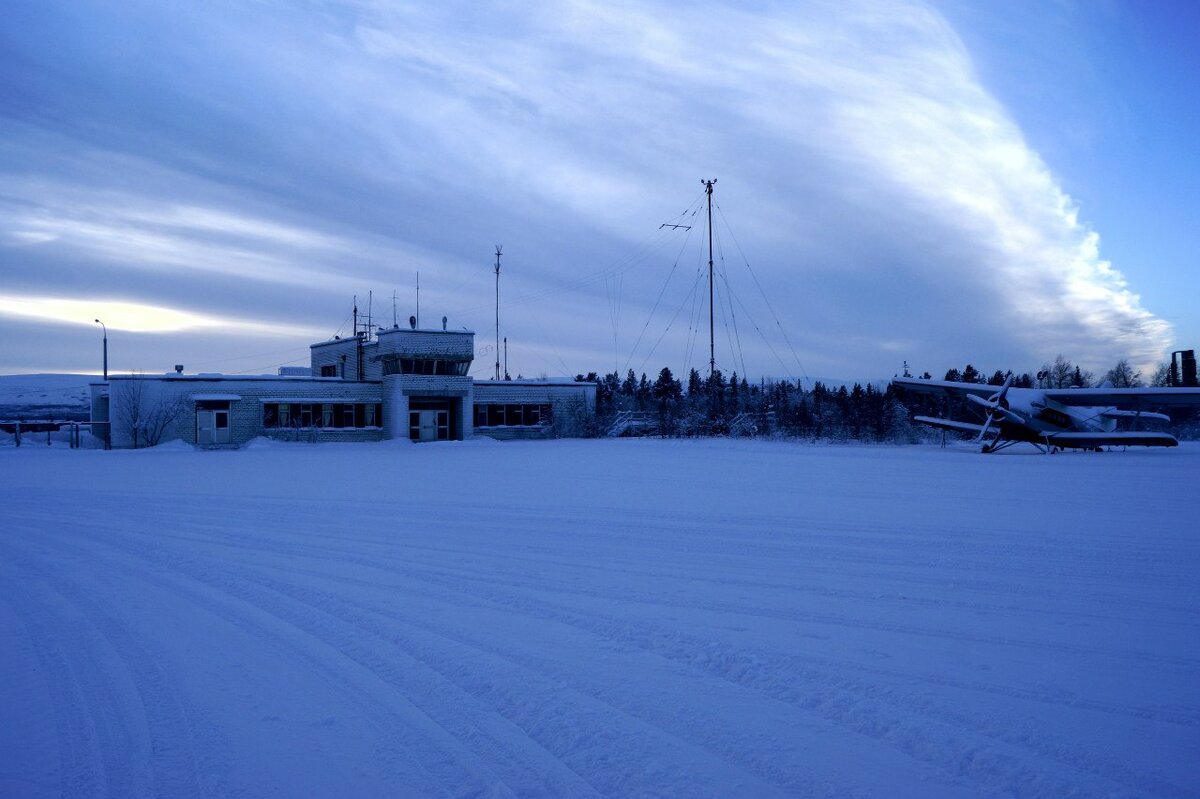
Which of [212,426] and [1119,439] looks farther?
[212,426]

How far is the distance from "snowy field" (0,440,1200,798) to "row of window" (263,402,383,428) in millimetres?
29473

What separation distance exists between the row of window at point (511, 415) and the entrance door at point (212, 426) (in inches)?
513

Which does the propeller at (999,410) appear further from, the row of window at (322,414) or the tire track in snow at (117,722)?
the row of window at (322,414)

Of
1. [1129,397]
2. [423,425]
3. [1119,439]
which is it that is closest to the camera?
[1119,439]

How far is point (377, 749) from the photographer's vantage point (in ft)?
11.8

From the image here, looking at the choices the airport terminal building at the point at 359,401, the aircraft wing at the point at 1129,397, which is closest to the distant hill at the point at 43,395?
the airport terminal building at the point at 359,401

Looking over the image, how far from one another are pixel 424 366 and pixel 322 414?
563 centimetres

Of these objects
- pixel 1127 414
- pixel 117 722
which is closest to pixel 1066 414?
pixel 1127 414

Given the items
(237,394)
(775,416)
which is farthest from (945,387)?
(237,394)

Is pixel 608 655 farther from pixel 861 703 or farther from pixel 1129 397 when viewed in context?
pixel 1129 397

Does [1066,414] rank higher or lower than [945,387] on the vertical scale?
lower

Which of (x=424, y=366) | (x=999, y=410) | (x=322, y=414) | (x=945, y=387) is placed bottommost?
(x=999, y=410)

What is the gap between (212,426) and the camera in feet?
124

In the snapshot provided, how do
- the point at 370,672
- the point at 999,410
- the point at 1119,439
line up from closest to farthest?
the point at 370,672 < the point at 1119,439 < the point at 999,410
